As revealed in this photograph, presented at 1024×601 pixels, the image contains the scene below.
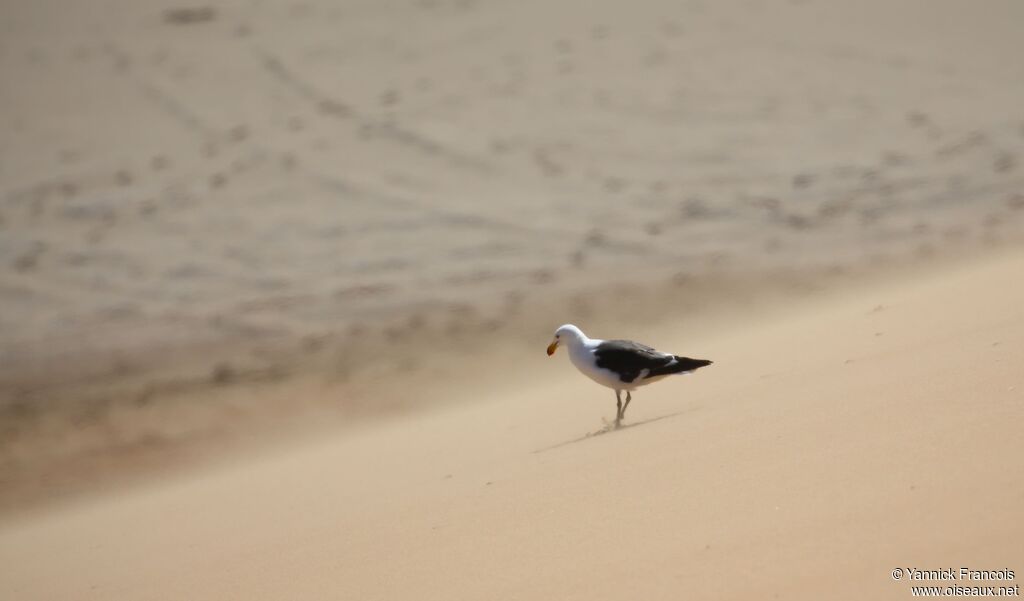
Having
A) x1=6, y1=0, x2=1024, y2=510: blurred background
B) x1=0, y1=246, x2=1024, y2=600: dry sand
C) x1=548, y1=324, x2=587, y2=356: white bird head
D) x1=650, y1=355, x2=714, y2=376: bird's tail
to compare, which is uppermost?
x1=6, y1=0, x2=1024, y2=510: blurred background

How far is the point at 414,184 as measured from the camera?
46.9 ft

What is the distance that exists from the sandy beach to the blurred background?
46 mm

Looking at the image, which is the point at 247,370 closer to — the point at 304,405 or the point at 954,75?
the point at 304,405

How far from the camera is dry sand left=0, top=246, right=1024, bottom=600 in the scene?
4082 millimetres

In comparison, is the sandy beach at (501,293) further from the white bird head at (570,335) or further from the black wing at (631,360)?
the white bird head at (570,335)

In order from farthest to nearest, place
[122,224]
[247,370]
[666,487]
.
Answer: [122,224], [247,370], [666,487]

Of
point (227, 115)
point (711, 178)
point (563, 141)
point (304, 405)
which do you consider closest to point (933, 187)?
point (711, 178)

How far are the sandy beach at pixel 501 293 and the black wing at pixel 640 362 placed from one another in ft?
0.85

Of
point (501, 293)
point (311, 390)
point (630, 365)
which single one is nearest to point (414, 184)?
point (501, 293)

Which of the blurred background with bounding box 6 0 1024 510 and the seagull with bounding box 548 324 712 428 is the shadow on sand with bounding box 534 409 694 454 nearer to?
the seagull with bounding box 548 324 712 428

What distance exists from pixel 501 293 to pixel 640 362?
512 cm

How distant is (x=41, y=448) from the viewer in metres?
10.7

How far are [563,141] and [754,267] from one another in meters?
3.51

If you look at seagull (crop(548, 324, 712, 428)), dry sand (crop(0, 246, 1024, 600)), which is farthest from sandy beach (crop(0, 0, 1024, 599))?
seagull (crop(548, 324, 712, 428))
